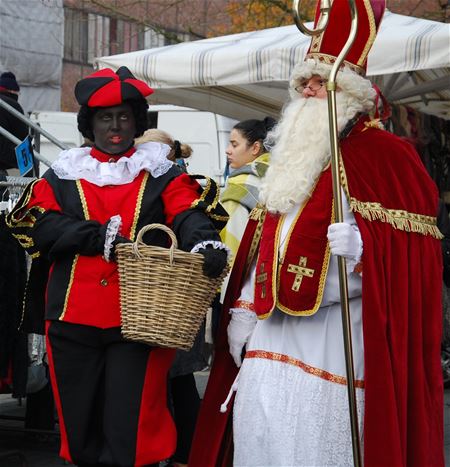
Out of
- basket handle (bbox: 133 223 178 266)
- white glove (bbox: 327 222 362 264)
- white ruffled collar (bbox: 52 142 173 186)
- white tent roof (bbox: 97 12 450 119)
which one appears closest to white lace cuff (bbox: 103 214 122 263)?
basket handle (bbox: 133 223 178 266)

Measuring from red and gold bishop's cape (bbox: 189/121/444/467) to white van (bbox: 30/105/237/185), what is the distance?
9.70 meters

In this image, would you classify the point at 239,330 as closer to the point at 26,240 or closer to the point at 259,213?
the point at 259,213

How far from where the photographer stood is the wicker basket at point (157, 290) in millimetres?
3934

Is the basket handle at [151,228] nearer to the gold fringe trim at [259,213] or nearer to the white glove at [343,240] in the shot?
the gold fringe trim at [259,213]

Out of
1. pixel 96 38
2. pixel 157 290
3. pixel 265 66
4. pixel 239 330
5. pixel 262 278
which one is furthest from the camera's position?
pixel 96 38

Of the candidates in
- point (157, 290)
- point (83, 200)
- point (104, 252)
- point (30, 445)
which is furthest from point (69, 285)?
point (30, 445)

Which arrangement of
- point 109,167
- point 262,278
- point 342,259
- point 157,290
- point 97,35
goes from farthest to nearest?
point 97,35 < point 109,167 < point 262,278 < point 157,290 < point 342,259

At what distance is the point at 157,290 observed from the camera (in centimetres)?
394

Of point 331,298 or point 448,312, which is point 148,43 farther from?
point 331,298

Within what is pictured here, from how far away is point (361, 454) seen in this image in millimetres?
3902

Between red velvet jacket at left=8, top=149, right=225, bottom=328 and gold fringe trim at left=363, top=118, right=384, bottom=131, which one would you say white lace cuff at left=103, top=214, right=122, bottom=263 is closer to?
red velvet jacket at left=8, top=149, right=225, bottom=328

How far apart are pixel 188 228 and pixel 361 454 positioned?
1073 millimetres

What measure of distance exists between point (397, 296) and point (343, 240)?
0.35 m

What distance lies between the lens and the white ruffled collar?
4.30 meters
